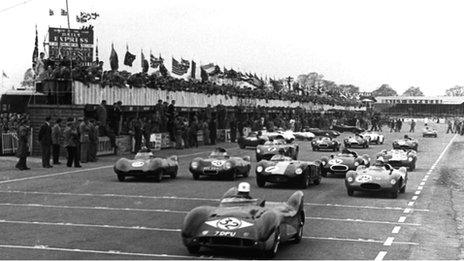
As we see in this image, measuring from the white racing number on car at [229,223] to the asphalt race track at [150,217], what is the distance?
60 centimetres

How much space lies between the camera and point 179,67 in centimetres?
5294

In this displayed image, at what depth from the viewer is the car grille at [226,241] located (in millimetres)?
10789

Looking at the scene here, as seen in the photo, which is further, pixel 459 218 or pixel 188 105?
pixel 188 105

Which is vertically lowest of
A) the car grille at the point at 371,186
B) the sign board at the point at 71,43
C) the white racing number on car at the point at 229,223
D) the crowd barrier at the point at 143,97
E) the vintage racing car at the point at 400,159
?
the vintage racing car at the point at 400,159

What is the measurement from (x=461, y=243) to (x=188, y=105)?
3524 centimetres

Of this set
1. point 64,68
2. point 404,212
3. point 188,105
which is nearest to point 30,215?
point 404,212

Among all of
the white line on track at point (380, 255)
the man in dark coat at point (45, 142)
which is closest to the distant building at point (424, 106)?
the man in dark coat at point (45, 142)

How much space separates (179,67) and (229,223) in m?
42.5

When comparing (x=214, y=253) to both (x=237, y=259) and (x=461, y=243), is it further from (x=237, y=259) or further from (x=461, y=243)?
(x=461, y=243)

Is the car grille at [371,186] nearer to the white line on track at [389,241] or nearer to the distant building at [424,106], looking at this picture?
the white line on track at [389,241]

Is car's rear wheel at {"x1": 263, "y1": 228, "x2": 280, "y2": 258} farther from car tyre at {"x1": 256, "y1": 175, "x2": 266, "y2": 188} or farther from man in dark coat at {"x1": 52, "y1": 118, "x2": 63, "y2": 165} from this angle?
man in dark coat at {"x1": 52, "y1": 118, "x2": 63, "y2": 165}

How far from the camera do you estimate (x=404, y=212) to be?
58.1 feet

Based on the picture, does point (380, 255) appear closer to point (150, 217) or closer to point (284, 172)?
point (150, 217)

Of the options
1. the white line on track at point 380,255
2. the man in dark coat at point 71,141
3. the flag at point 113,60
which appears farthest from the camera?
the flag at point 113,60
